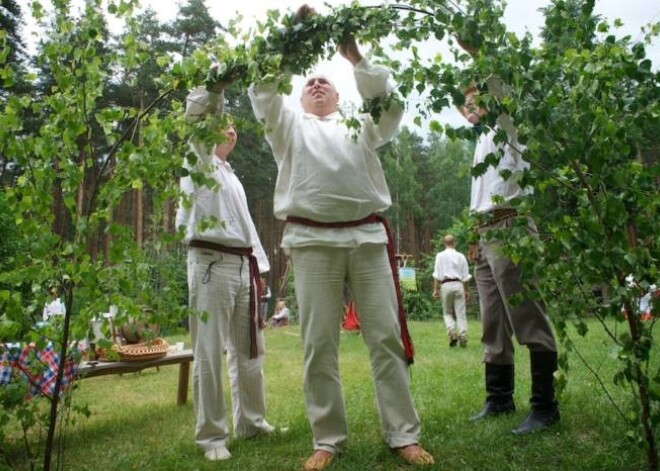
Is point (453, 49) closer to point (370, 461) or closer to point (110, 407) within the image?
point (370, 461)

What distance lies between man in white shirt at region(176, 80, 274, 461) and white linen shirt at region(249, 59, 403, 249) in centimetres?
36

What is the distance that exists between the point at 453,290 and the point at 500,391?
4.80 meters

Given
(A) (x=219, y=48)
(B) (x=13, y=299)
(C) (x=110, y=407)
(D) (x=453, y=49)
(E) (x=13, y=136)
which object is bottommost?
(C) (x=110, y=407)

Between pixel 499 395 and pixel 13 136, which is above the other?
pixel 13 136


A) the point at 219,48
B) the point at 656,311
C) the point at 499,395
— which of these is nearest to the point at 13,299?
the point at 219,48

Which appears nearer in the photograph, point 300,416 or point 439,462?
point 439,462

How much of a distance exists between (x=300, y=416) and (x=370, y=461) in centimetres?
121

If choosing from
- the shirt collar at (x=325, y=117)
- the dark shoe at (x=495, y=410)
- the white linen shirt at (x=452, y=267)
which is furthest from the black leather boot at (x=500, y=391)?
the white linen shirt at (x=452, y=267)

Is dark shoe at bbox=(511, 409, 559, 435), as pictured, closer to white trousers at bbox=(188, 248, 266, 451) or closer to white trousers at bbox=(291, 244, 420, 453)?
white trousers at bbox=(291, 244, 420, 453)

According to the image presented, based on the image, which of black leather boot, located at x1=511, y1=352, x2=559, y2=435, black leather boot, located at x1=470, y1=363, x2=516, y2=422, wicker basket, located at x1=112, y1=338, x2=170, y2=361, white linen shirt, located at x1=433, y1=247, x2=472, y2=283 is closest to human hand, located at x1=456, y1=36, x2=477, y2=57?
black leather boot, located at x1=511, y1=352, x2=559, y2=435

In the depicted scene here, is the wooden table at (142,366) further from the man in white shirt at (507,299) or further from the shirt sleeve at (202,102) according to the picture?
the man in white shirt at (507,299)

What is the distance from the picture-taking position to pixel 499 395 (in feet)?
9.56

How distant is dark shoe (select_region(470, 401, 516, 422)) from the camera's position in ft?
9.39

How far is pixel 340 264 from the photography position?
2408mm
